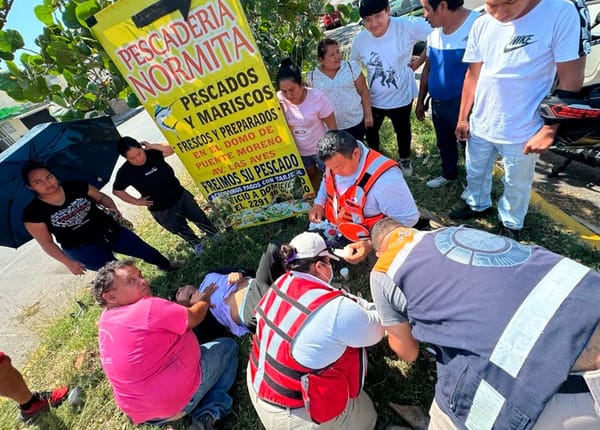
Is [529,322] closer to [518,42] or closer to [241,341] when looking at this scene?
[518,42]

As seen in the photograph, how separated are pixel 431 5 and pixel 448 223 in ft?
6.11

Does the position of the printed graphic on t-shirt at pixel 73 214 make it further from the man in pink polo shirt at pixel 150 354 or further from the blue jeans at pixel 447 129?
the blue jeans at pixel 447 129

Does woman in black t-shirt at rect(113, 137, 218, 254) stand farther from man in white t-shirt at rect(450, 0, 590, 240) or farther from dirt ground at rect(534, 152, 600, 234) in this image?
dirt ground at rect(534, 152, 600, 234)

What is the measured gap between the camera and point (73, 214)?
3045 millimetres

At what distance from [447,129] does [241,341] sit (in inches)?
107

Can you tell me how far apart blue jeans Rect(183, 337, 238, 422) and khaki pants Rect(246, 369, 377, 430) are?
2.21ft

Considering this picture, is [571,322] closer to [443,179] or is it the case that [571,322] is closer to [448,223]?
[448,223]

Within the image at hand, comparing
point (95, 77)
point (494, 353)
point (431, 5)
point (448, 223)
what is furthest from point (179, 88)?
point (494, 353)

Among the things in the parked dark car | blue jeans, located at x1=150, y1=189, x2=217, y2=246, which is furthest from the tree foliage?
the parked dark car

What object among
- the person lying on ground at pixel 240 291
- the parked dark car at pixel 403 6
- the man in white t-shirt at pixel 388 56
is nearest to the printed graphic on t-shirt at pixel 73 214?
the person lying on ground at pixel 240 291

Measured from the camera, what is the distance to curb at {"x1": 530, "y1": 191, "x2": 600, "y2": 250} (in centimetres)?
257

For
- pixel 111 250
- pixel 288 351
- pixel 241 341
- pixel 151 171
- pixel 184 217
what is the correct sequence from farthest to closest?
pixel 184 217 < pixel 111 250 < pixel 151 171 < pixel 241 341 < pixel 288 351

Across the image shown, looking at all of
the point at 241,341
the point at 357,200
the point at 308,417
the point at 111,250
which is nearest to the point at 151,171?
the point at 111,250

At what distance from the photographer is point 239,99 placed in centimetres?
295
